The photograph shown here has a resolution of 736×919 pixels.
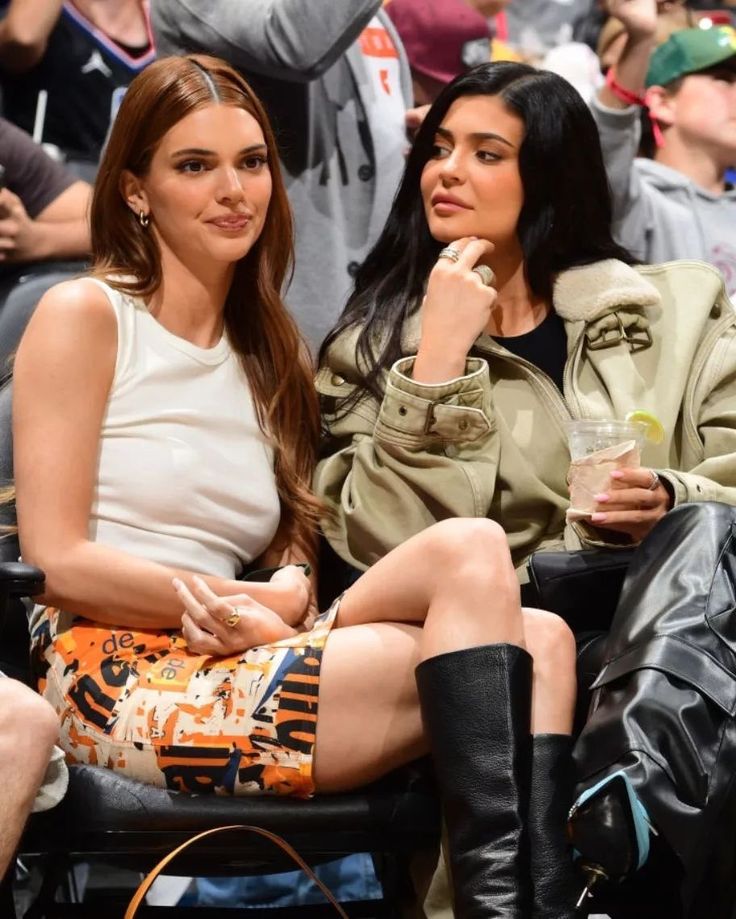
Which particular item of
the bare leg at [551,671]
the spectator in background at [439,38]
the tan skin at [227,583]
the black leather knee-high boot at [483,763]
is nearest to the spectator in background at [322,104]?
the spectator in background at [439,38]

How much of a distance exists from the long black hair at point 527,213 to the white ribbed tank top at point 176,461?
0.34 meters

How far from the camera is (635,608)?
2146mm

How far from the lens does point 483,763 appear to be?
204 centimetres

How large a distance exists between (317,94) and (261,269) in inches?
34.6

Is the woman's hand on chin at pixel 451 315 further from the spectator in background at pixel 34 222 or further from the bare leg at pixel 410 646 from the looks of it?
the spectator in background at pixel 34 222

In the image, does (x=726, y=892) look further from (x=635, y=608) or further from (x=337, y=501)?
(x=337, y=501)

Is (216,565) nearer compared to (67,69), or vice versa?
(216,565)

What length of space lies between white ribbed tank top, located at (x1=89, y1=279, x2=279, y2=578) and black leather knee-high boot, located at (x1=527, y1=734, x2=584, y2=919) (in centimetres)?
68

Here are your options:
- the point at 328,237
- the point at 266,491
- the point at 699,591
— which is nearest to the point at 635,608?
the point at 699,591

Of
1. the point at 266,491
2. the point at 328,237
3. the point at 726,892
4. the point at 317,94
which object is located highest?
the point at 317,94

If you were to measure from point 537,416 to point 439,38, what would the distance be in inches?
53.5

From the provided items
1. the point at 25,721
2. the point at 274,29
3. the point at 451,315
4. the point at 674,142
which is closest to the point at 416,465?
the point at 451,315

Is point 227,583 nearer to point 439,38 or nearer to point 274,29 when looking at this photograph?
point 274,29

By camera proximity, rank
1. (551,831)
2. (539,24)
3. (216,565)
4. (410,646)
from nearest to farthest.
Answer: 1. (551,831)
2. (410,646)
3. (216,565)
4. (539,24)
